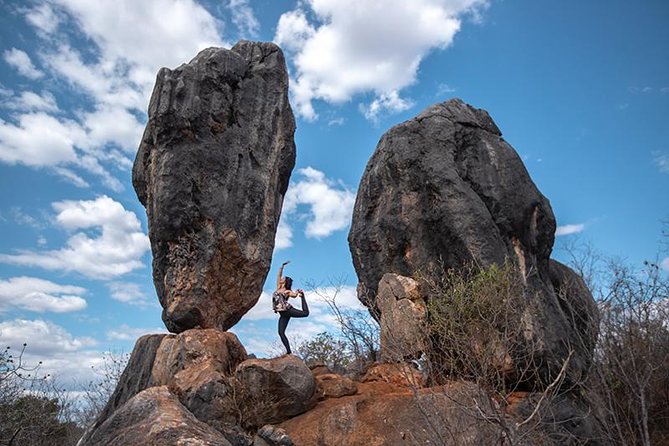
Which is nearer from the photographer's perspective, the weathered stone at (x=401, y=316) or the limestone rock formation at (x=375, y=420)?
the limestone rock formation at (x=375, y=420)

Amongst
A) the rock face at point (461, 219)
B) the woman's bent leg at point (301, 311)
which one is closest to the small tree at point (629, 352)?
the rock face at point (461, 219)

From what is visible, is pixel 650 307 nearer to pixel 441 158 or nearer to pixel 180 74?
pixel 441 158

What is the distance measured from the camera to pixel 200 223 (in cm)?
1355

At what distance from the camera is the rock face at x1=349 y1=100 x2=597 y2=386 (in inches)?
538

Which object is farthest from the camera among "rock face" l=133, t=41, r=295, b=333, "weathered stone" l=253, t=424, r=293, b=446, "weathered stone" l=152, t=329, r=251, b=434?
"rock face" l=133, t=41, r=295, b=333

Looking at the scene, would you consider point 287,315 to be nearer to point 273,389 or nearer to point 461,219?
point 273,389

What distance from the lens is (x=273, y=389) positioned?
11.0 metres

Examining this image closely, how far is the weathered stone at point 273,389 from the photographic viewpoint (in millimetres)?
10875

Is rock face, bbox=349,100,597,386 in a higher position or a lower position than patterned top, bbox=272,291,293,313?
higher

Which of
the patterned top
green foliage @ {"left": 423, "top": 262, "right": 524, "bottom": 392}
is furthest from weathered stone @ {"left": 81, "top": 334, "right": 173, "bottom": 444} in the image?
green foliage @ {"left": 423, "top": 262, "right": 524, "bottom": 392}

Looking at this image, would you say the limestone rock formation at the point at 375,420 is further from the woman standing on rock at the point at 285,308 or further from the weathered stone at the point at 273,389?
the woman standing on rock at the point at 285,308

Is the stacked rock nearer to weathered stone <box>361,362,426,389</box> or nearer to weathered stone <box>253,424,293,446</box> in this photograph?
weathered stone <box>253,424,293,446</box>

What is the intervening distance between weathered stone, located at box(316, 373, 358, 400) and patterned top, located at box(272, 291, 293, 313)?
1.83 m

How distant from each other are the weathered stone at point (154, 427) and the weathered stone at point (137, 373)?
4.71m
